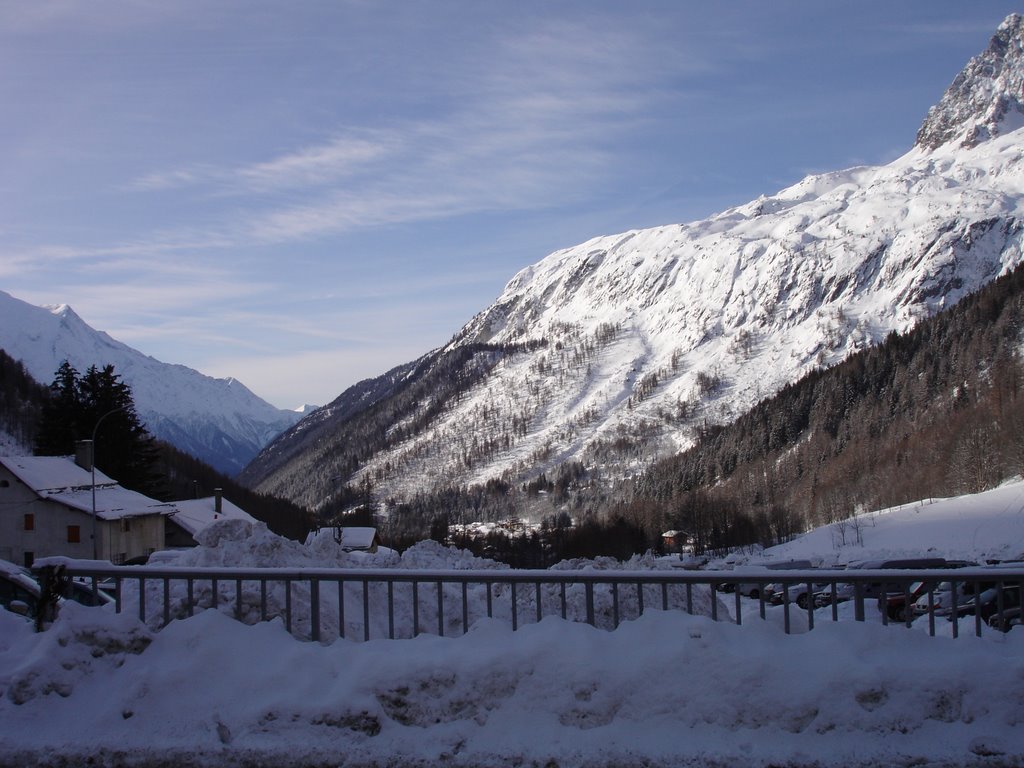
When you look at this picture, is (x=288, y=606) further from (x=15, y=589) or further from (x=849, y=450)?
(x=849, y=450)

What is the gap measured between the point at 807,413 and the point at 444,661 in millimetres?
163009

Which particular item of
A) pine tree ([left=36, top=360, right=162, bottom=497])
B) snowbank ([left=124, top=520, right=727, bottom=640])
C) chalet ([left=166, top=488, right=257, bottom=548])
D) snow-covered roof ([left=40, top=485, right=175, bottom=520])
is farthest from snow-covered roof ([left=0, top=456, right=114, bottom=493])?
snowbank ([left=124, top=520, right=727, bottom=640])

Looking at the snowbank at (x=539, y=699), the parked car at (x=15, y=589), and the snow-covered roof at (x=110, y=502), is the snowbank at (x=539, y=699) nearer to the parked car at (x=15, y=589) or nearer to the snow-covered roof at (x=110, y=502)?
the parked car at (x=15, y=589)

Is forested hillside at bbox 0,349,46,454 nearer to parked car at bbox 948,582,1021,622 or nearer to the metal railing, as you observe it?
the metal railing

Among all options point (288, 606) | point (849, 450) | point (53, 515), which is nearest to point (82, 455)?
Answer: point (53, 515)

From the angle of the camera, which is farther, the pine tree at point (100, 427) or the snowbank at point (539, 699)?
the pine tree at point (100, 427)

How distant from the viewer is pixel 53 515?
159 feet

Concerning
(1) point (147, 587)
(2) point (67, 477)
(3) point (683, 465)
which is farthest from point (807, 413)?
(1) point (147, 587)

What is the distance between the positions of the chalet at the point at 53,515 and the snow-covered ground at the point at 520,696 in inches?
1702

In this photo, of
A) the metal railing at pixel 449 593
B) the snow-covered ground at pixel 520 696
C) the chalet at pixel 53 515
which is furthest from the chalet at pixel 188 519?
the snow-covered ground at pixel 520 696

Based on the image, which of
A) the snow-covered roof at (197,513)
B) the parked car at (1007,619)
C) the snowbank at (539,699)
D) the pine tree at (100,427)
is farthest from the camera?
the pine tree at (100,427)

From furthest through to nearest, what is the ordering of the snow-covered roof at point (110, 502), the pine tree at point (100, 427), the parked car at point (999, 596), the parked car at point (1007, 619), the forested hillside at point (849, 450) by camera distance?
the forested hillside at point (849, 450), the pine tree at point (100, 427), the snow-covered roof at point (110, 502), the parked car at point (1007, 619), the parked car at point (999, 596)

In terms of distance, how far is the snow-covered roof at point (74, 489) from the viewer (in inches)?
1875

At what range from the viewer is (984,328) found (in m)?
140
